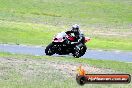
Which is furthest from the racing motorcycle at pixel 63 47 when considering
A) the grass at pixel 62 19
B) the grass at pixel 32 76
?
the grass at pixel 62 19

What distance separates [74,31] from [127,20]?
47.0 meters

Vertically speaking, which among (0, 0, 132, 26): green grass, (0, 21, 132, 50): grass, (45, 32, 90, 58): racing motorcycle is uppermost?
(45, 32, 90, 58): racing motorcycle

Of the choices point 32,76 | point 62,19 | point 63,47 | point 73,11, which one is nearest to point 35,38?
point 63,47

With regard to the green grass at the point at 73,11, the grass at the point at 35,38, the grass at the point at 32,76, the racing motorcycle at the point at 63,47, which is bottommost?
the green grass at the point at 73,11

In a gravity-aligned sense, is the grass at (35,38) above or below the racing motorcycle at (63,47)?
below

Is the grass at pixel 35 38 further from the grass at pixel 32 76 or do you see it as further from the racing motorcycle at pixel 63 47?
the grass at pixel 32 76

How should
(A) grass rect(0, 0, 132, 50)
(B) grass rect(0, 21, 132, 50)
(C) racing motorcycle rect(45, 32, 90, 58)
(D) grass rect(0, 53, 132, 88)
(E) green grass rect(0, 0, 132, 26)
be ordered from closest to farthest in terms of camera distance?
(D) grass rect(0, 53, 132, 88) → (C) racing motorcycle rect(45, 32, 90, 58) → (B) grass rect(0, 21, 132, 50) → (A) grass rect(0, 0, 132, 50) → (E) green grass rect(0, 0, 132, 26)

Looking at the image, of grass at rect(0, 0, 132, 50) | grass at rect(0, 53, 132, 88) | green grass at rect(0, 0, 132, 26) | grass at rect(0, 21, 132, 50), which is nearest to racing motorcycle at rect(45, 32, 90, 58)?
grass at rect(0, 53, 132, 88)

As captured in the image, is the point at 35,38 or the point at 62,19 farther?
the point at 62,19

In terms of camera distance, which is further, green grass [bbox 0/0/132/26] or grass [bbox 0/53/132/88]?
green grass [bbox 0/0/132/26]

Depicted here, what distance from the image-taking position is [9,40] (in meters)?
39.2

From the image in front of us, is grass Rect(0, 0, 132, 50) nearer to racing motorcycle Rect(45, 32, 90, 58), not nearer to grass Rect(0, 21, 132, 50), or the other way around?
grass Rect(0, 21, 132, 50)

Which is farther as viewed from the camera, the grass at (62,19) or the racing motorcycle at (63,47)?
the grass at (62,19)

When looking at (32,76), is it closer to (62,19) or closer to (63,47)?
(63,47)
